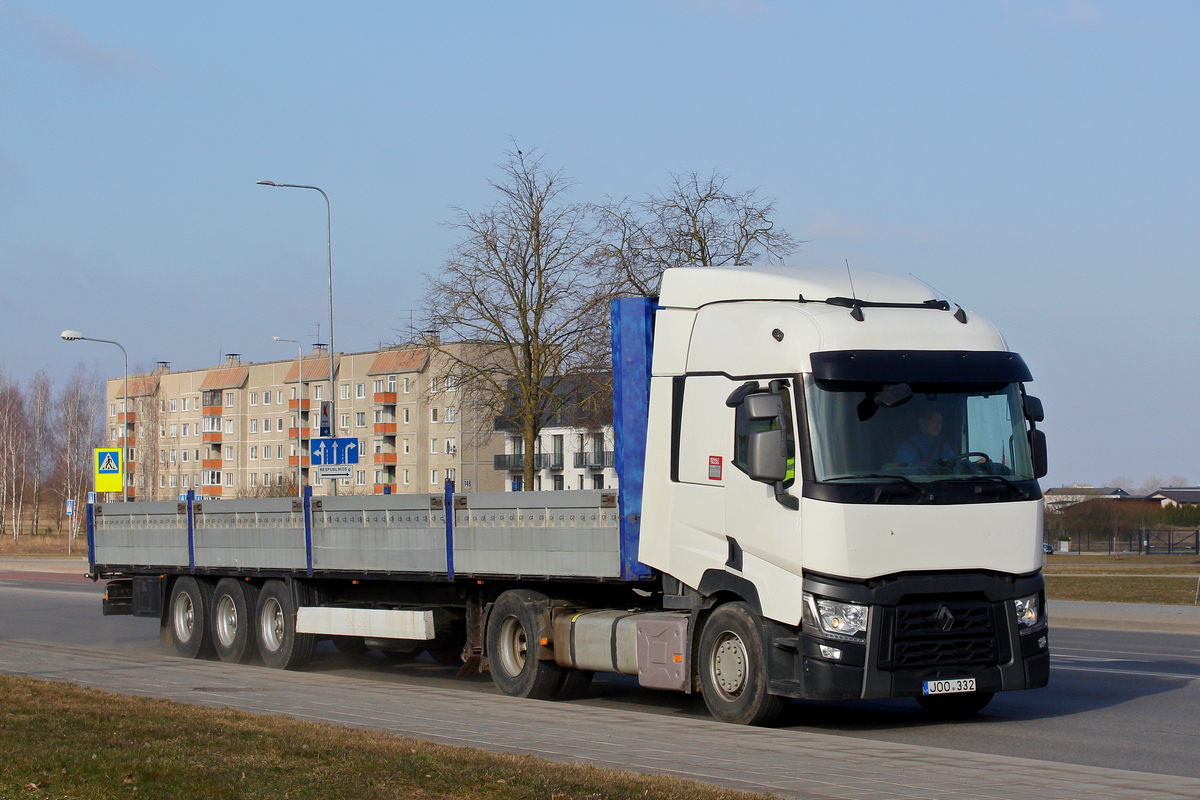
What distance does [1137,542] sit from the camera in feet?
200

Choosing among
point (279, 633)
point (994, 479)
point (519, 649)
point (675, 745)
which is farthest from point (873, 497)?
point (279, 633)

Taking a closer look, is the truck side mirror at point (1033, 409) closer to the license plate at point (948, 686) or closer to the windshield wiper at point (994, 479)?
the windshield wiper at point (994, 479)

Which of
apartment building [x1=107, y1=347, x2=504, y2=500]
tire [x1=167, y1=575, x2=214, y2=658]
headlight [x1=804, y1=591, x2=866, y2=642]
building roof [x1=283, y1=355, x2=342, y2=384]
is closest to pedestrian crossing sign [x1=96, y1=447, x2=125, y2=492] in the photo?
tire [x1=167, y1=575, x2=214, y2=658]

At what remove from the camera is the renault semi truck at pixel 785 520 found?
9.93 meters

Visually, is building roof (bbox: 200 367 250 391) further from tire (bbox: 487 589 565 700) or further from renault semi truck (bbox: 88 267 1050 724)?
tire (bbox: 487 589 565 700)

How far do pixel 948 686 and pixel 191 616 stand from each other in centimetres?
1137

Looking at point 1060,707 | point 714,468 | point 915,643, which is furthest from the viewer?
point 1060,707

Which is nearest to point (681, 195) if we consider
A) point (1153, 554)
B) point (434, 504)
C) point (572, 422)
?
point (572, 422)

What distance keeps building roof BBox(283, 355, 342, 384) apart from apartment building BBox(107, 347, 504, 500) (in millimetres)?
107

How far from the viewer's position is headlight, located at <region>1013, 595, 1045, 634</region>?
406 inches

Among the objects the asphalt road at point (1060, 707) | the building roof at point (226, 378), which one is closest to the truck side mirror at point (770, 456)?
the asphalt road at point (1060, 707)

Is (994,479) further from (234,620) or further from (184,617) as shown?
(184,617)

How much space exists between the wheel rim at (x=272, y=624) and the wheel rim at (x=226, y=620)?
647 mm

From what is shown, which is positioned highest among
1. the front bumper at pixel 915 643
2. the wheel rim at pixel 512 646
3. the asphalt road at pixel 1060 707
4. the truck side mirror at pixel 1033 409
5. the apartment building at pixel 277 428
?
the apartment building at pixel 277 428
